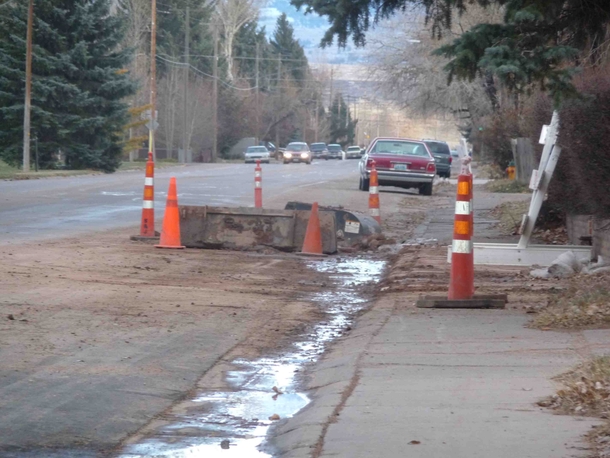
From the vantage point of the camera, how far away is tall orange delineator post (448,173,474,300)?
8.51 meters

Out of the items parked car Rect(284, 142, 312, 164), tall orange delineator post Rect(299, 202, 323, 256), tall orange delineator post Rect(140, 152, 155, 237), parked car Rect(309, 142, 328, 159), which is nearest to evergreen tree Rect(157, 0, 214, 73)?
parked car Rect(284, 142, 312, 164)

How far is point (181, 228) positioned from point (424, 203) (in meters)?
14.1

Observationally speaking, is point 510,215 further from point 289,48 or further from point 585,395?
point 289,48

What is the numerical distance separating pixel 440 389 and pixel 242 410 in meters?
1.13

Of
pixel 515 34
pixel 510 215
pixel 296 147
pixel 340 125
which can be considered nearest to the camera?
pixel 515 34

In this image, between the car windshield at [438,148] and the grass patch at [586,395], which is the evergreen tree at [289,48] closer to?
the car windshield at [438,148]

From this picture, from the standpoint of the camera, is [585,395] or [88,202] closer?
[585,395]

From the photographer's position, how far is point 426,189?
97.9 feet

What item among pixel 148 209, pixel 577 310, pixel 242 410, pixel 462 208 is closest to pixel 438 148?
pixel 148 209

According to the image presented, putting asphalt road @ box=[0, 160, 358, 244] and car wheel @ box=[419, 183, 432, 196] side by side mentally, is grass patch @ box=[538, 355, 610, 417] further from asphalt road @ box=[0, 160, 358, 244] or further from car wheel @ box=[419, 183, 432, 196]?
car wheel @ box=[419, 183, 432, 196]

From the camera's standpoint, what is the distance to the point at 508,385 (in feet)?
18.4

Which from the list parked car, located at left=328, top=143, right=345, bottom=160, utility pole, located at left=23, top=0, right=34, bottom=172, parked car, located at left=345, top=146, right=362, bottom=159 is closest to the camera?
utility pole, located at left=23, top=0, right=34, bottom=172

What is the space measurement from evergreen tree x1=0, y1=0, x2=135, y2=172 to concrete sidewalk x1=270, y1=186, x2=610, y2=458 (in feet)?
130

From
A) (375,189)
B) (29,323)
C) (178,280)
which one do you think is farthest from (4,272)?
(375,189)
